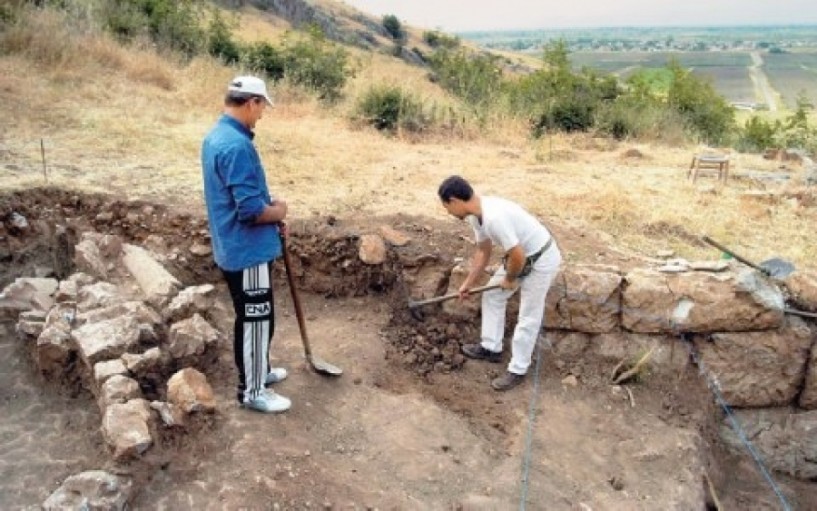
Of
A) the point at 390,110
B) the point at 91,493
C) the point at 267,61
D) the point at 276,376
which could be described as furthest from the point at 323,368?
the point at 267,61

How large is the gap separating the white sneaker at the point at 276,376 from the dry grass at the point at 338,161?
214 centimetres

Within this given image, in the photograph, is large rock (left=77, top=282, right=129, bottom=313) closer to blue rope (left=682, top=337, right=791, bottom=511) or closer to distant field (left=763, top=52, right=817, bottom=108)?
blue rope (left=682, top=337, right=791, bottom=511)

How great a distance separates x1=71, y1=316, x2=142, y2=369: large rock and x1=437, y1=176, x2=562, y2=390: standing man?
80.5 inches

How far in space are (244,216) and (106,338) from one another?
1.35 m

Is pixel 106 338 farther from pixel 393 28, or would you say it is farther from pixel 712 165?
pixel 393 28

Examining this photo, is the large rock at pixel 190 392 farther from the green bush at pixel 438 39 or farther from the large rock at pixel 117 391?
the green bush at pixel 438 39

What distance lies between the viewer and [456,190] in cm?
428

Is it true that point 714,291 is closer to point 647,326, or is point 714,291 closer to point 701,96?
point 647,326

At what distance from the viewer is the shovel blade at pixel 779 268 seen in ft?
17.6

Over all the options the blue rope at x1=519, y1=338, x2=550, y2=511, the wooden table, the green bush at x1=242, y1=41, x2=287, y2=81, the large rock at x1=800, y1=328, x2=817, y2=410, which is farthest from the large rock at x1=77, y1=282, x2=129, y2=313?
the green bush at x1=242, y1=41, x2=287, y2=81

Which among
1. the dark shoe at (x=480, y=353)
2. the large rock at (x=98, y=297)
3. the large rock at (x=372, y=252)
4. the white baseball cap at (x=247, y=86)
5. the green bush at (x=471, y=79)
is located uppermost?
the white baseball cap at (x=247, y=86)

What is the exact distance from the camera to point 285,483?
3656mm

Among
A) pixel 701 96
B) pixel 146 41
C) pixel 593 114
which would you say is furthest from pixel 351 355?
→ pixel 701 96

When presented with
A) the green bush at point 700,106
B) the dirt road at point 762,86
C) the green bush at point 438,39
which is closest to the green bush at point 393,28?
the green bush at point 438,39
